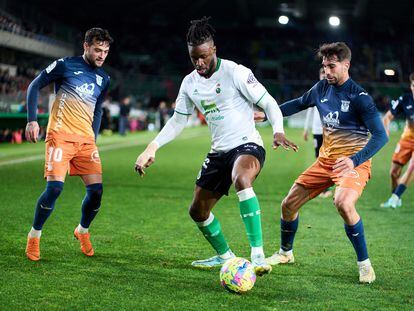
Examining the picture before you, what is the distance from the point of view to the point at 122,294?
5.72 meters

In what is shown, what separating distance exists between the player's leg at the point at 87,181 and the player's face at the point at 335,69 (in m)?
2.54

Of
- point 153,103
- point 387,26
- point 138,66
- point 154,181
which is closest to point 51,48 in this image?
point 153,103

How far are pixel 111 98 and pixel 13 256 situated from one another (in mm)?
36975

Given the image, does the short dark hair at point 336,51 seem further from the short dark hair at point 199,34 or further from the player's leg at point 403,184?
the player's leg at point 403,184

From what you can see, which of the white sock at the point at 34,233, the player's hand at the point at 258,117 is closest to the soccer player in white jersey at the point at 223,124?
A: the player's hand at the point at 258,117

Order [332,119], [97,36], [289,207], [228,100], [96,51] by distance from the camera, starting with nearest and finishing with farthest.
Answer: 1. [228,100]
2. [332,119]
3. [289,207]
4. [97,36]
5. [96,51]

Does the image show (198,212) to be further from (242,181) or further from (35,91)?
(35,91)

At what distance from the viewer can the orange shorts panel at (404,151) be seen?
39.9 ft

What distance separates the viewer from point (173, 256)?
7.45 m

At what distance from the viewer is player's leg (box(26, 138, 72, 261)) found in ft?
23.3

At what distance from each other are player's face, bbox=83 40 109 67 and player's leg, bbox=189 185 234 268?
5.71 ft

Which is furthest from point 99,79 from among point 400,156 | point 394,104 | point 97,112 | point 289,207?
point 400,156

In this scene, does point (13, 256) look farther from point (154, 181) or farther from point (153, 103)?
point (153, 103)

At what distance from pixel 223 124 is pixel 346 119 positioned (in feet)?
3.72
